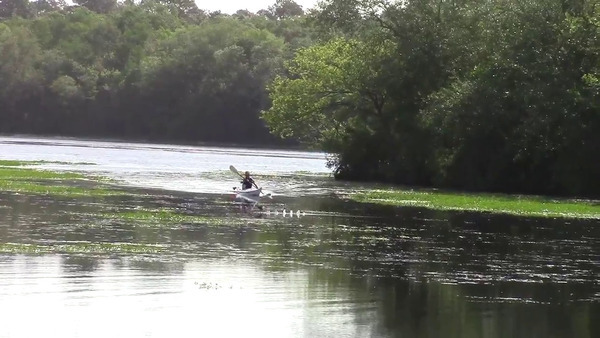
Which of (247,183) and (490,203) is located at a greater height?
(247,183)

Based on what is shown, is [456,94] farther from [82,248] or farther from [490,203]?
[82,248]

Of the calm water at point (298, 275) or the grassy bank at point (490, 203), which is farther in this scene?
the grassy bank at point (490, 203)

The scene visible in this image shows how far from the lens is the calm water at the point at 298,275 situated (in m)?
18.9

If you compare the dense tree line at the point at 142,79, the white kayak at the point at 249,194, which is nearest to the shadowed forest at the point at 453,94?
the white kayak at the point at 249,194

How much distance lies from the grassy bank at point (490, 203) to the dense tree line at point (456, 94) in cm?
481

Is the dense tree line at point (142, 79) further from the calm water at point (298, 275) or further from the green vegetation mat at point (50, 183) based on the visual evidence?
the calm water at point (298, 275)

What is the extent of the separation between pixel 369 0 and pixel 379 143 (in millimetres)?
8875

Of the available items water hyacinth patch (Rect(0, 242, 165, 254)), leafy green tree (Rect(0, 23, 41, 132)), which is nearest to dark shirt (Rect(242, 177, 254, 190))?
water hyacinth patch (Rect(0, 242, 165, 254))

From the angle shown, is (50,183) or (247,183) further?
(50,183)

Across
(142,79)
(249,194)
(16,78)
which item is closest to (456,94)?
(249,194)

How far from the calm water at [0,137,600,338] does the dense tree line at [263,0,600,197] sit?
1764 cm

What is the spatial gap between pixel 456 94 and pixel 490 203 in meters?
12.9

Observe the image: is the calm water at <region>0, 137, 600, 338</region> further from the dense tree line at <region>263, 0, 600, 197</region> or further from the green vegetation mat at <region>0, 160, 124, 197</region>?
the dense tree line at <region>263, 0, 600, 197</region>

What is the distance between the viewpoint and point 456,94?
63156 millimetres
